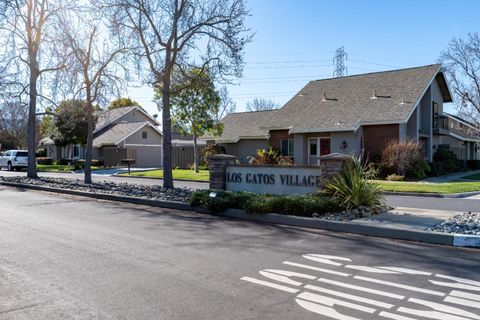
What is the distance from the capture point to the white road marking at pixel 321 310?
4.43 m

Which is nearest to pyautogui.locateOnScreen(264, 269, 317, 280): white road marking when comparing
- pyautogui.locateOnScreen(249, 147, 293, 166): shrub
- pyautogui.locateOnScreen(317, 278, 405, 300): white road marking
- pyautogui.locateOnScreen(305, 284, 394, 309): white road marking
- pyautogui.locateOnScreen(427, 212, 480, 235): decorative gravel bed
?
pyautogui.locateOnScreen(317, 278, 405, 300): white road marking

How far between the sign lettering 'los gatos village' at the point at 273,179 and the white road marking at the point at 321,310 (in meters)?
7.05

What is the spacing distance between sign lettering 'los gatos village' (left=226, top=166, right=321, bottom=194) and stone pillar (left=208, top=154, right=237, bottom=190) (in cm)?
15

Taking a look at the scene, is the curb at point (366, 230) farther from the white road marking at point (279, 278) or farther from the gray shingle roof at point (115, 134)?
the gray shingle roof at point (115, 134)

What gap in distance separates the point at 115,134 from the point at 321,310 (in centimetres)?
4230

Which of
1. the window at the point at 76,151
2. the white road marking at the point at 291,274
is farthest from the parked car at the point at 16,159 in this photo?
the white road marking at the point at 291,274

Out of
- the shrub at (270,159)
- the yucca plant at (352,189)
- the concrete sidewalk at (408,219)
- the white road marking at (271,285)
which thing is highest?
the shrub at (270,159)

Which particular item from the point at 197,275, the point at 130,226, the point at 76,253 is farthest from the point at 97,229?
the point at 197,275

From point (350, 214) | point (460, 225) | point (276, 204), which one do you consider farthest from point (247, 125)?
point (460, 225)

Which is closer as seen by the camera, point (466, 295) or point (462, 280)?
point (466, 295)

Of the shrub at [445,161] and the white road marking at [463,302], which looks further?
the shrub at [445,161]

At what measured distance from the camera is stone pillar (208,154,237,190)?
14.3m

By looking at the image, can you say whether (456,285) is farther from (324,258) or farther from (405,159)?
(405,159)

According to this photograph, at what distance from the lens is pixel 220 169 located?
14.3 metres
